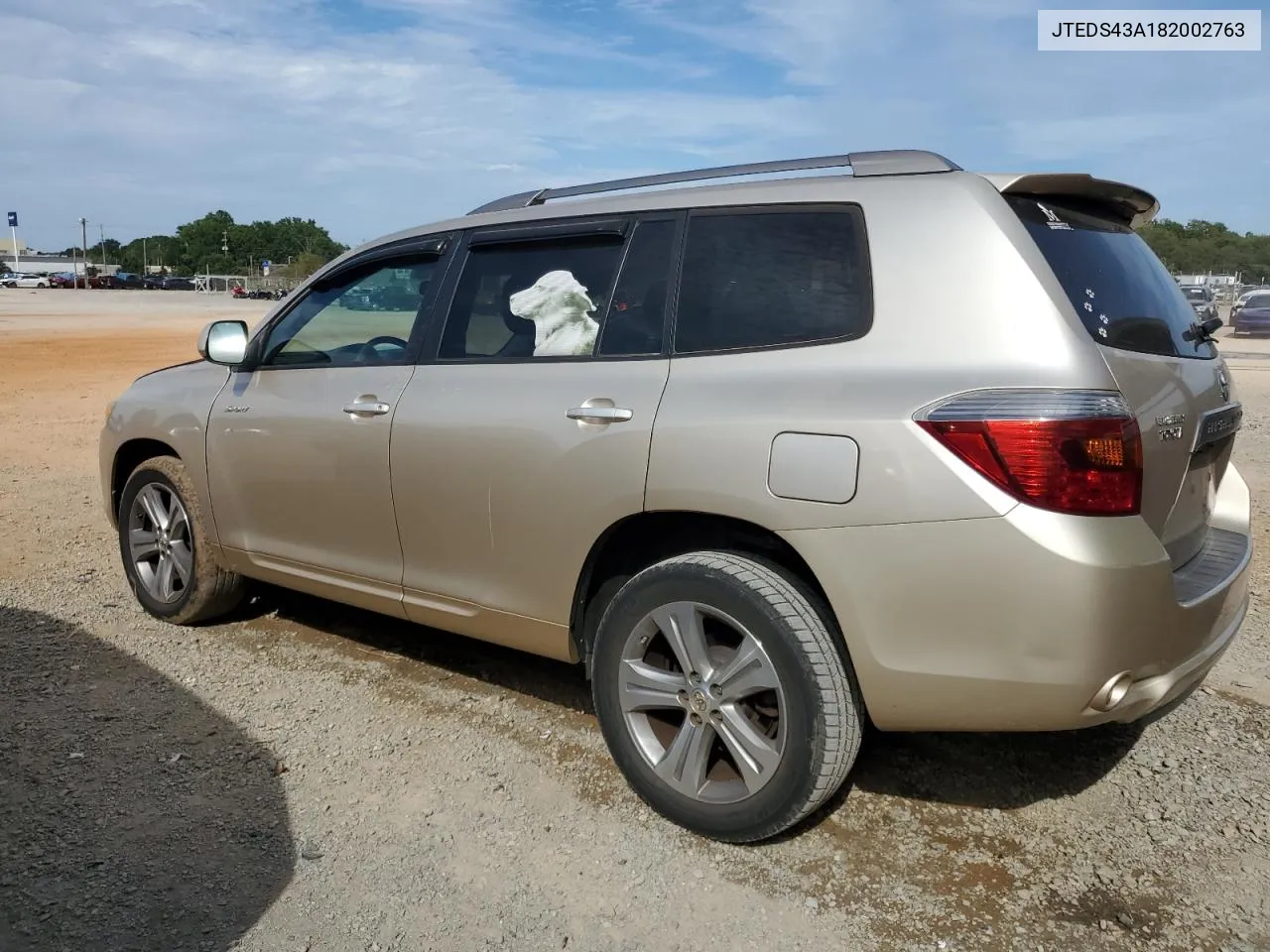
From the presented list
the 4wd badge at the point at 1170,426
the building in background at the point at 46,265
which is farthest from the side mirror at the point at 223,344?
the building in background at the point at 46,265

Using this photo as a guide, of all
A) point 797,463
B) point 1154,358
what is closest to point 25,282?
point 797,463

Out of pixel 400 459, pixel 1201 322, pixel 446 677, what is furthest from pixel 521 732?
pixel 1201 322

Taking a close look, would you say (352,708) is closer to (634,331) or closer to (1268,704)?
(634,331)

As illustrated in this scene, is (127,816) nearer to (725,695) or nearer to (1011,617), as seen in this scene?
(725,695)

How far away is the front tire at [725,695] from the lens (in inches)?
112

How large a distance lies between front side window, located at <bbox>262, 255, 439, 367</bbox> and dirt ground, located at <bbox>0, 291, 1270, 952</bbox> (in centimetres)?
130

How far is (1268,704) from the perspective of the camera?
13.3ft

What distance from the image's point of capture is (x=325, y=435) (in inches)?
160

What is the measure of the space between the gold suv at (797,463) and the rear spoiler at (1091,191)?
0.5 inches

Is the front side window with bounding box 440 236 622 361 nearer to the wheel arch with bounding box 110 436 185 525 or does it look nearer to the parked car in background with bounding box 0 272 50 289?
the wheel arch with bounding box 110 436 185 525

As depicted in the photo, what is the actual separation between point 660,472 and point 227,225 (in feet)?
522

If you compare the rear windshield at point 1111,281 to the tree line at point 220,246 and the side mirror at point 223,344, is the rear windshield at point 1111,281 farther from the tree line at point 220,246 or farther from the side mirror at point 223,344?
the tree line at point 220,246

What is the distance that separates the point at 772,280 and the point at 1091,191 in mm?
963

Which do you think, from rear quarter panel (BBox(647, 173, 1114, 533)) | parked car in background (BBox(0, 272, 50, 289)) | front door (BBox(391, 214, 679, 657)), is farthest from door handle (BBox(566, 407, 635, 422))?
parked car in background (BBox(0, 272, 50, 289))
